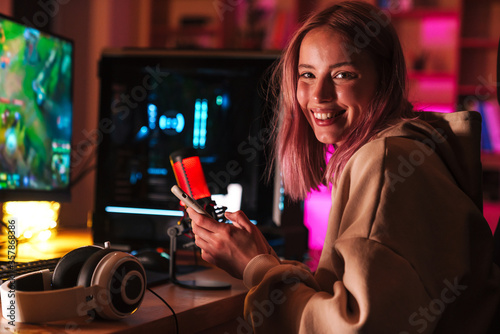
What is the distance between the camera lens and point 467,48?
3441mm

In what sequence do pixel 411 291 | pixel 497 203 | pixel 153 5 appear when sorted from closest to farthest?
pixel 411 291
pixel 497 203
pixel 153 5

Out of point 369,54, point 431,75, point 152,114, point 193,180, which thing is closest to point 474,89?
point 431,75

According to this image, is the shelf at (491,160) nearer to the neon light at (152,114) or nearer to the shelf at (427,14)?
the shelf at (427,14)

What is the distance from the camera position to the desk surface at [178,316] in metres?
0.72

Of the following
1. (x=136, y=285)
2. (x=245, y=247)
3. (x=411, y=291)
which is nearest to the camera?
(x=411, y=291)

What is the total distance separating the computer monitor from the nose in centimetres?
41

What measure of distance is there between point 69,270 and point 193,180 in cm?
30

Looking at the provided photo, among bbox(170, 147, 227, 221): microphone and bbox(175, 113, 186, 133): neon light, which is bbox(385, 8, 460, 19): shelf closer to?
bbox(175, 113, 186, 133): neon light

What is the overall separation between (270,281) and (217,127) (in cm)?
69

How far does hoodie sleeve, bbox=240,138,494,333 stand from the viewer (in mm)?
673

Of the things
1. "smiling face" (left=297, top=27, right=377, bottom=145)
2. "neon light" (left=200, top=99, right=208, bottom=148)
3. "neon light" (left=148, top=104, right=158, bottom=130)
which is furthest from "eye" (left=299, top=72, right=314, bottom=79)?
"neon light" (left=148, top=104, right=158, bottom=130)

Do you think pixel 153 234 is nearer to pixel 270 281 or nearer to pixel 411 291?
pixel 270 281

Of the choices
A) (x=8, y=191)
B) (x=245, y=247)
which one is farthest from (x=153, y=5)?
(x=245, y=247)

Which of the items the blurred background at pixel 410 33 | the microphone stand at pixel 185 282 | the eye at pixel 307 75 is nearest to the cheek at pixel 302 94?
the eye at pixel 307 75
